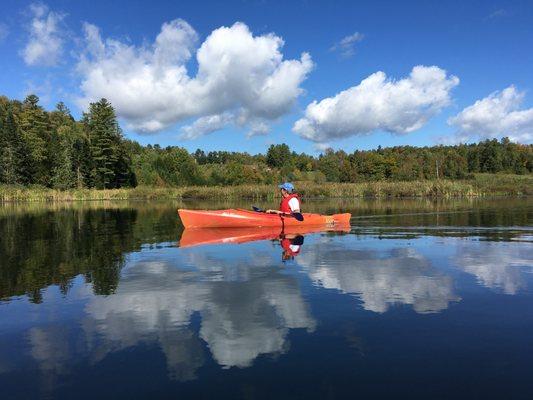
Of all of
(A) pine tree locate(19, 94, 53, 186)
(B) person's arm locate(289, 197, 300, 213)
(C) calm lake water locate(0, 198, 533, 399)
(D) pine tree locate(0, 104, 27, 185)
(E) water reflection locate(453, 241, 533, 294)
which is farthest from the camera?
(A) pine tree locate(19, 94, 53, 186)

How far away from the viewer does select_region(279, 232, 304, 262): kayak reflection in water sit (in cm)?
1165

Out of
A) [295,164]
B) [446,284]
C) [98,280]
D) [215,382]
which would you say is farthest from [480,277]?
[295,164]

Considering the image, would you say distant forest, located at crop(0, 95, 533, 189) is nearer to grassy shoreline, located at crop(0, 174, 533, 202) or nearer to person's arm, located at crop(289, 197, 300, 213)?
grassy shoreline, located at crop(0, 174, 533, 202)

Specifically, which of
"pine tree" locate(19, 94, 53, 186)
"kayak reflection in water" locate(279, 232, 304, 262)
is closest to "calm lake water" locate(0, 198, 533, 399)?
"kayak reflection in water" locate(279, 232, 304, 262)

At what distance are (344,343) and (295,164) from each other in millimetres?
103168

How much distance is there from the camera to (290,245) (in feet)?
44.7

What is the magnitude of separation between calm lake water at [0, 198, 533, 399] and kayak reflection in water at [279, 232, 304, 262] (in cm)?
25

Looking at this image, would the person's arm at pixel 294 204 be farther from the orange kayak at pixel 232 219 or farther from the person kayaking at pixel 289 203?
the orange kayak at pixel 232 219

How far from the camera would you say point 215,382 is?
4.48 meters

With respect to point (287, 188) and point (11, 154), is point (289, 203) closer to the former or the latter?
point (287, 188)

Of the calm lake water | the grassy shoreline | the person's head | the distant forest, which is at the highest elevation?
the distant forest

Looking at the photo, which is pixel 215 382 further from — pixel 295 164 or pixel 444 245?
pixel 295 164

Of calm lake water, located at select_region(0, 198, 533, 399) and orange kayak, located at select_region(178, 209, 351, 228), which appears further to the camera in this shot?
orange kayak, located at select_region(178, 209, 351, 228)

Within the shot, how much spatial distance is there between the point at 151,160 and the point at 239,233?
73537mm
